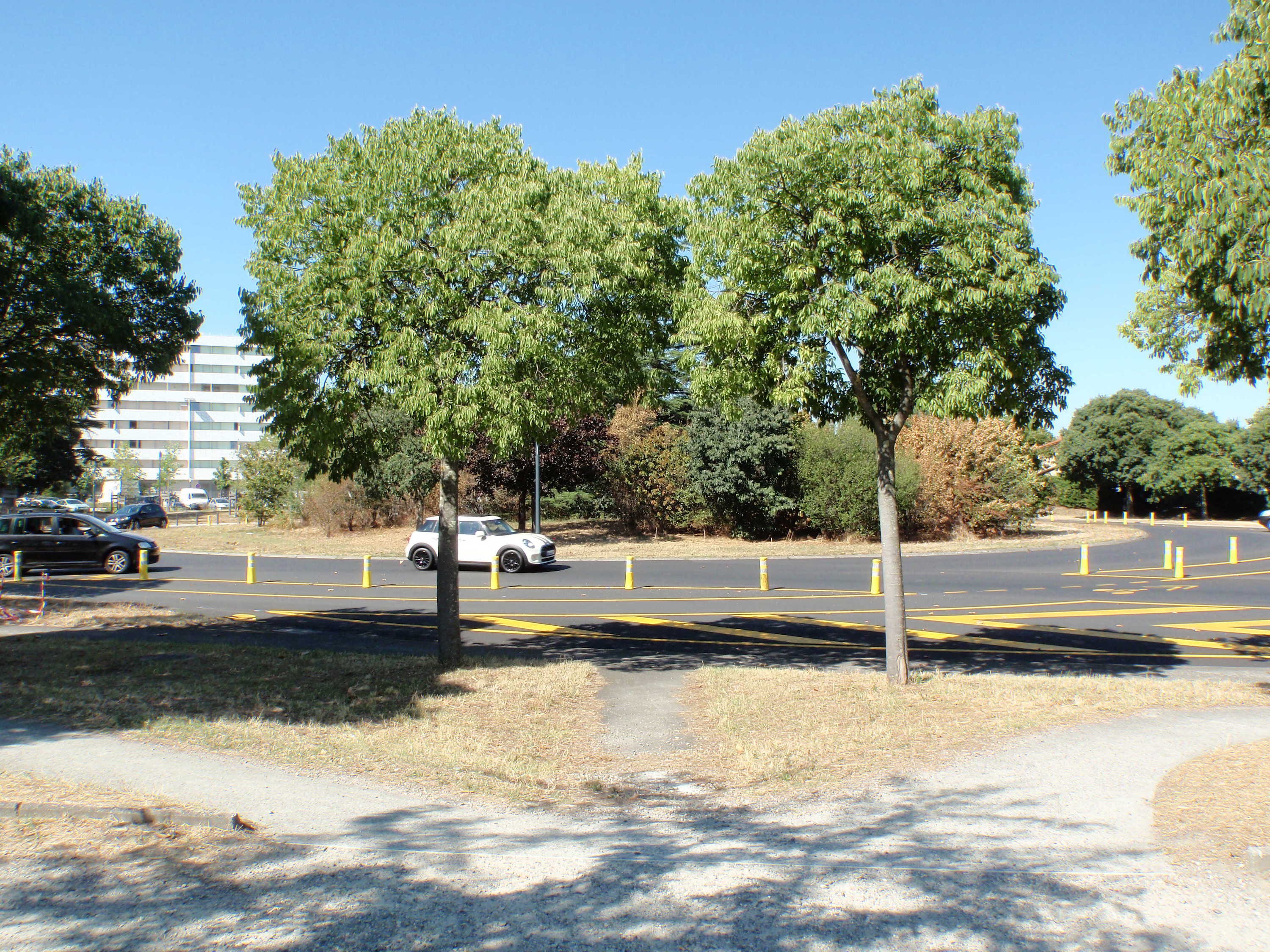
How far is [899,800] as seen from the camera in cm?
648

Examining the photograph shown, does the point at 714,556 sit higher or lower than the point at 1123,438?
lower

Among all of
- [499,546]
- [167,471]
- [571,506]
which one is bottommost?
[499,546]

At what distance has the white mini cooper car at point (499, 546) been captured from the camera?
26.3 meters

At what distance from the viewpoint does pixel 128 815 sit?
5473 millimetres

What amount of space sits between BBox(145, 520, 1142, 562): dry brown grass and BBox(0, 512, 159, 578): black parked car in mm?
7888

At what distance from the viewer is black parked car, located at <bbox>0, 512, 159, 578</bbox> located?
24.8 meters

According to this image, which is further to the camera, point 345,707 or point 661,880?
point 345,707

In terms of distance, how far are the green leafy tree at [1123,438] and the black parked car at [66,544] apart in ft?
206

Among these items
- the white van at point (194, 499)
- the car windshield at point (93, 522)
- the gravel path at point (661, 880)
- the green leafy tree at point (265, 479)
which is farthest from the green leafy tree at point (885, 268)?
the white van at point (194, 499)

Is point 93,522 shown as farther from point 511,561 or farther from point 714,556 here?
point 714,556

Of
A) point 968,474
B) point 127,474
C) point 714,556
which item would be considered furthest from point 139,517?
point 968,474

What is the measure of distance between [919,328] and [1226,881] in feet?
18.9

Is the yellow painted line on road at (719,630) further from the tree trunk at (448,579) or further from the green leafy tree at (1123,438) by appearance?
the green leafy tree at (1123,438)

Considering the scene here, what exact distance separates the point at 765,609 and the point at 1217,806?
41.6ft
